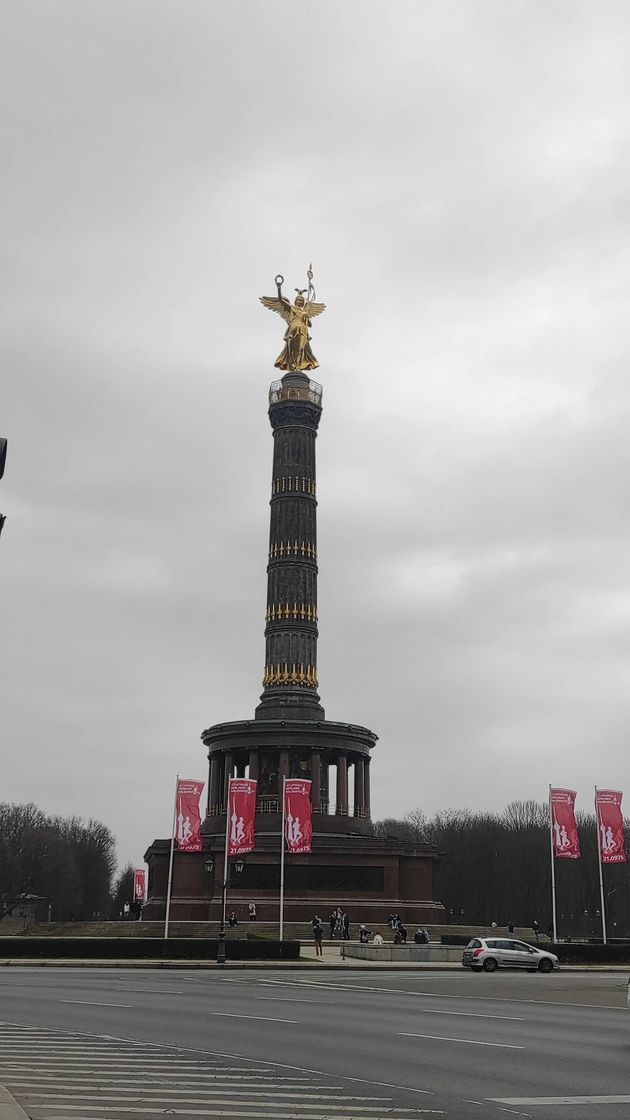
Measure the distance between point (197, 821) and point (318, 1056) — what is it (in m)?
41.7

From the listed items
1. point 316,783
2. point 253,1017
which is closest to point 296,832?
point 316,783

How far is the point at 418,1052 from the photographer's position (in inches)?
610

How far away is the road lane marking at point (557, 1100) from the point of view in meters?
11.5

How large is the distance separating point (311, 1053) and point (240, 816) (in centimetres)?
3559

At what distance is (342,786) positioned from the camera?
69.2 metres

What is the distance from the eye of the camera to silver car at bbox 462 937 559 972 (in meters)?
39.6

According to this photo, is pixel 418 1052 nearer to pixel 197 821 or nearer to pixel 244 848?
pixel 244 848

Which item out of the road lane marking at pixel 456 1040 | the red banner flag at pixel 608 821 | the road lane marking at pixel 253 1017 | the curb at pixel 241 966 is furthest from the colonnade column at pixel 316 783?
the road lane marking at pixel 456 1040

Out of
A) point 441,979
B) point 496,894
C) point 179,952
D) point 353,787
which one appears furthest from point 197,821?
point 496,894

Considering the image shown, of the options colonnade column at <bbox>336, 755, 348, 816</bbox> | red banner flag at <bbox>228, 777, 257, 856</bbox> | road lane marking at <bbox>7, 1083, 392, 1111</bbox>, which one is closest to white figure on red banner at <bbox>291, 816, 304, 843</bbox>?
red banner flag at <bbox>228, 777, 257, 856</bbox>

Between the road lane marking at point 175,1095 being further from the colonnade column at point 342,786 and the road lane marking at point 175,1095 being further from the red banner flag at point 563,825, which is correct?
the colonnade column at point 342,786

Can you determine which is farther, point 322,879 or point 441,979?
point 322,879

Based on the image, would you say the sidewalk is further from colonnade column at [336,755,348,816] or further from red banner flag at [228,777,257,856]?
colonnade column at [336,755,348,816]

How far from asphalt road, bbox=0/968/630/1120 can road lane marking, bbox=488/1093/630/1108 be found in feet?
0.07
